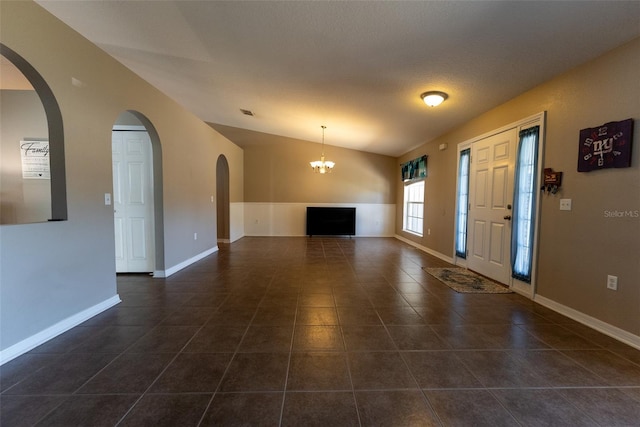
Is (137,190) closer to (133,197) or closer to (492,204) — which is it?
(133,197)

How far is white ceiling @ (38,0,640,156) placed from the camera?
1.93m

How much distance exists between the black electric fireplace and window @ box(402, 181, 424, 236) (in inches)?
58.0

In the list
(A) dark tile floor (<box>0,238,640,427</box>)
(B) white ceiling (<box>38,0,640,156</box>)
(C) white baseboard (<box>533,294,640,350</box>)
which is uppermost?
(B) white ceiling (<box>38,0,640,156</box>)

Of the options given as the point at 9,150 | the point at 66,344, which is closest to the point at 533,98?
the point at 66,344

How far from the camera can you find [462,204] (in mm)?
4434

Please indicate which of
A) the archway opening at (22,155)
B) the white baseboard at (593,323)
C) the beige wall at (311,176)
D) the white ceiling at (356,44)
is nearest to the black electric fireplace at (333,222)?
the beige wall at (311,176)

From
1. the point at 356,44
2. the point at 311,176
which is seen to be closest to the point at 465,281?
the point at 356,44

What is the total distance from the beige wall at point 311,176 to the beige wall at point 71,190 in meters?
4.13

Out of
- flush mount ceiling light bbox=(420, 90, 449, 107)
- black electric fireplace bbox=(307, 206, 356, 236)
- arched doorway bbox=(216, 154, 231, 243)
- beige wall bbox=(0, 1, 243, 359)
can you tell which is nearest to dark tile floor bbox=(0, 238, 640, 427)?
beige wall bbox=(0, 1, 243, 359)

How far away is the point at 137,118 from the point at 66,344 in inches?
101

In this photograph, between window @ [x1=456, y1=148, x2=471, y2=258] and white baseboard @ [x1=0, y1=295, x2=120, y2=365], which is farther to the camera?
window @ [x1=456, y1=148, x2=471, y2=258]

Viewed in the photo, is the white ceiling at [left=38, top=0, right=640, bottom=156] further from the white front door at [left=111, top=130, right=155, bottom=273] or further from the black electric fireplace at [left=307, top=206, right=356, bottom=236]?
the black electric fireplace at [left=307, top=206, right=356, bottom=236]

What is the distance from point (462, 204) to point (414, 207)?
93.5 inches

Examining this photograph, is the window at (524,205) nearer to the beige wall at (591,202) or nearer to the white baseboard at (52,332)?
the beige wall at (591,202)
